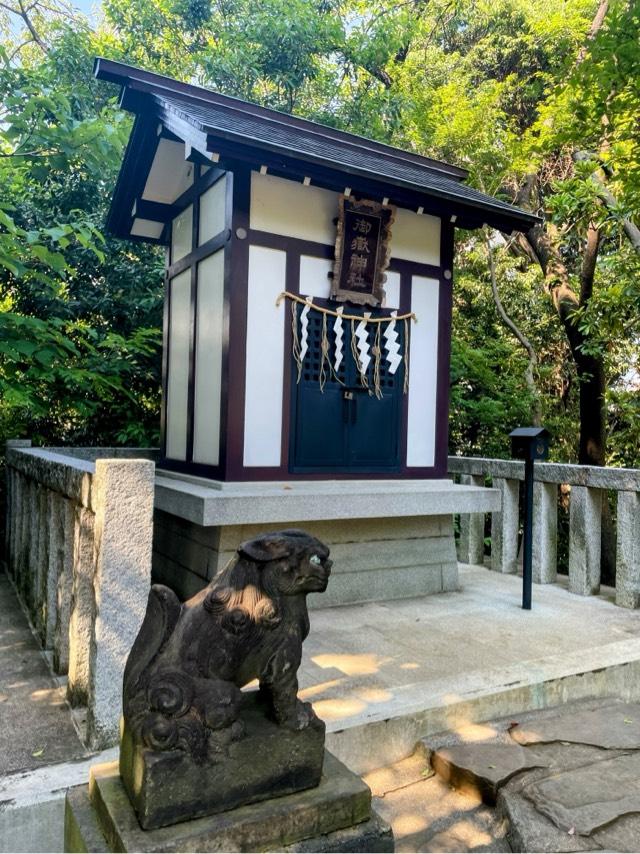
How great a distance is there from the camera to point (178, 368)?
6672 mm

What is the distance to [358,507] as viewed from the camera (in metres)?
5.30

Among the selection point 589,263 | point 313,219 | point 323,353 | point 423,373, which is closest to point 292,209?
point 313,219

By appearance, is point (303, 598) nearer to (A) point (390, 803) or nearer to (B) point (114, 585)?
(B) point (114, 585)

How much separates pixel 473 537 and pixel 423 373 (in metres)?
2.44

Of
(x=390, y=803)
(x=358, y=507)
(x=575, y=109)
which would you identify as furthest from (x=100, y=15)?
(x=390, y=803)

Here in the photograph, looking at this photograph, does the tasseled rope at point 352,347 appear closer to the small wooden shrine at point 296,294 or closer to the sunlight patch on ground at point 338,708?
the small wooden shrine at point 296,294

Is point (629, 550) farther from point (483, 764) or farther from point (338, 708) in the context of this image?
point (338, 708)

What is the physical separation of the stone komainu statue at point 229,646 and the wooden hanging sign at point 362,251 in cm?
415

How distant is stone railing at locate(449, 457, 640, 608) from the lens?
219 inches

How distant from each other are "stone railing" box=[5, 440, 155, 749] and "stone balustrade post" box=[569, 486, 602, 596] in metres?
4.72

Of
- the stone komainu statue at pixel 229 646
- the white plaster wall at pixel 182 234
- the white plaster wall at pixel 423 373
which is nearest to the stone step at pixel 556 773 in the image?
the stone komainu statue at pixel 229 646

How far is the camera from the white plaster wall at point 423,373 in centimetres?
618

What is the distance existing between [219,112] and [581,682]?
6.19m

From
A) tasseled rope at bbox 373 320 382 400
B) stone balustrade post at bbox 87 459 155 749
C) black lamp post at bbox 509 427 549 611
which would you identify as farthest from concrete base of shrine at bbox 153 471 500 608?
stone balustrade post at bbox 87 459 155 749
